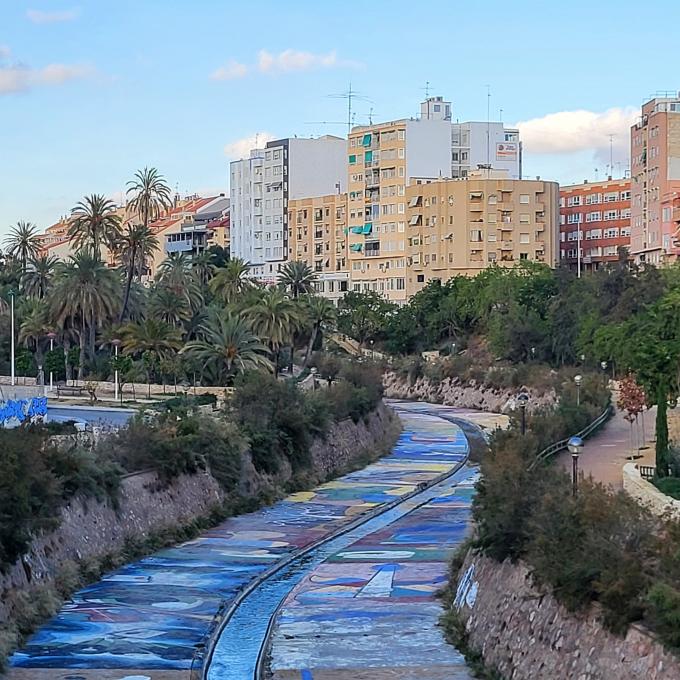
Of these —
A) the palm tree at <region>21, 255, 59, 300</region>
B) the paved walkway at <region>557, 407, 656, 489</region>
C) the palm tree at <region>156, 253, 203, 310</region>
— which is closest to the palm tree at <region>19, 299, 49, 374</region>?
the palm tree at <region>21, 255, 59, 300</region>

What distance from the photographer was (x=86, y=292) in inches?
3019

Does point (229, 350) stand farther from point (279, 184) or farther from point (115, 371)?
point (279, 184)

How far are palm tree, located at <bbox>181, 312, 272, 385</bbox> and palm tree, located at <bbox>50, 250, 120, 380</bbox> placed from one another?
9494 mm

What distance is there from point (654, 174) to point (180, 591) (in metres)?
67.9

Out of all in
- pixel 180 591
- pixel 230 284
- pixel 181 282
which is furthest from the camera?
pixel 230 284

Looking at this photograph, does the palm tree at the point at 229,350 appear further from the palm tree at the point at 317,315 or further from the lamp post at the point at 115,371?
the palm tree at the point at 317,315

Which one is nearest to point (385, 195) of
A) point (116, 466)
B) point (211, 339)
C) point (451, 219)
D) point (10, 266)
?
point (451, 219)

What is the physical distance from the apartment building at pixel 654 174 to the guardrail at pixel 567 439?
30991 mm

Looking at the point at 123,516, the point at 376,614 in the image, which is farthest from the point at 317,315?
the point at 376,614

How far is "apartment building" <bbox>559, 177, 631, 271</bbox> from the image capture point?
111m

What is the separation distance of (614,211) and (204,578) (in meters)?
84.4

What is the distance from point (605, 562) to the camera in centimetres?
1955

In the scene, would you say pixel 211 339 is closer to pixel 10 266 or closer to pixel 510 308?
pixel 510 308

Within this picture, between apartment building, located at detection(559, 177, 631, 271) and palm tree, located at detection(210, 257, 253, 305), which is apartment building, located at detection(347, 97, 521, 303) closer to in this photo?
apartment building, located at detection(559, 177, 631, 271)
